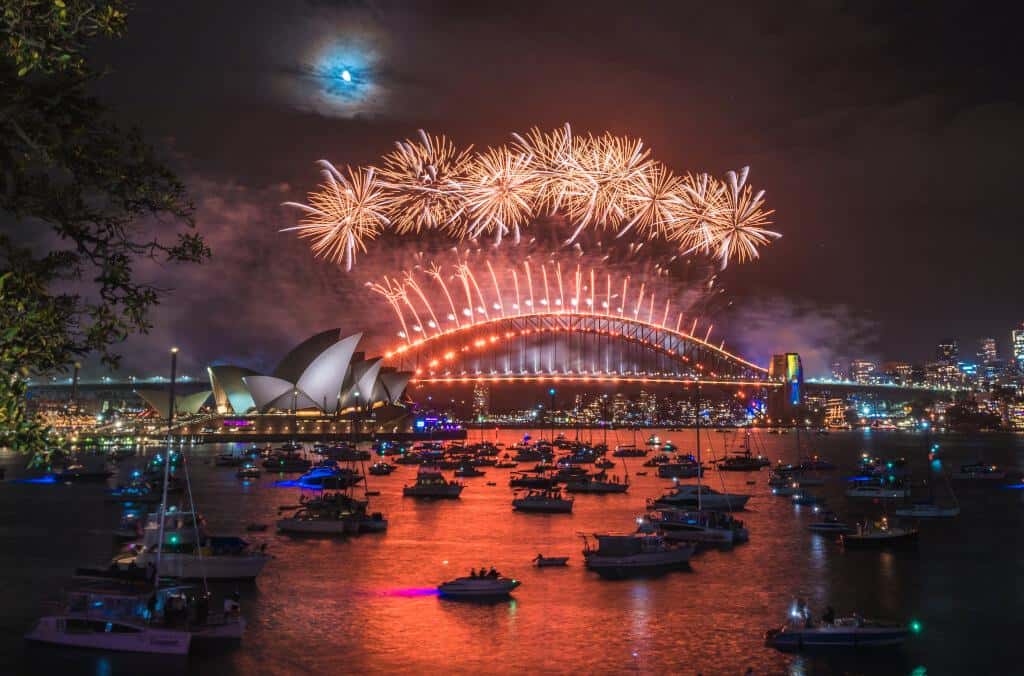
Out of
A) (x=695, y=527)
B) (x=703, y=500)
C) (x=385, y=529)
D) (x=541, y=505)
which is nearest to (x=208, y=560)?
(x=385, y=529)

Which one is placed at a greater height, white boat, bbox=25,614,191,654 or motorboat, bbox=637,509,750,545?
motorboat, bbox=637,509,750,545

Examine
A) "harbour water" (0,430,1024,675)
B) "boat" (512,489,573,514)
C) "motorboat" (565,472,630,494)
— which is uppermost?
"motorboat" (565,472,630,494)

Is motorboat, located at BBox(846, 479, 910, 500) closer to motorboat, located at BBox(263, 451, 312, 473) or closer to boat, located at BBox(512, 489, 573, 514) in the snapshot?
boat, located at BBox(512, 489, 573, 514)

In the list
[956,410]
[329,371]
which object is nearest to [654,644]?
[329,371]

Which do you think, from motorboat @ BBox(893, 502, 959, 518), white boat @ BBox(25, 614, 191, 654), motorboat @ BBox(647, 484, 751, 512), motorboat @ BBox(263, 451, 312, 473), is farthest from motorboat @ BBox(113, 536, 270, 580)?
motorboat @ BBox(263, 451, 312, 473)

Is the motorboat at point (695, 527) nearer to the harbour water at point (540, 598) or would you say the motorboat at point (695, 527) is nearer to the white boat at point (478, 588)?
the harbour water at point (540, 598)

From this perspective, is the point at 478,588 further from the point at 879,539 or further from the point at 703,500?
the point at 703,500

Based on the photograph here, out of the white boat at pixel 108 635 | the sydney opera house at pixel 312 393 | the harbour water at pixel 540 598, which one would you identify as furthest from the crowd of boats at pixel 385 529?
the sydney opera house at pixel 312 393
